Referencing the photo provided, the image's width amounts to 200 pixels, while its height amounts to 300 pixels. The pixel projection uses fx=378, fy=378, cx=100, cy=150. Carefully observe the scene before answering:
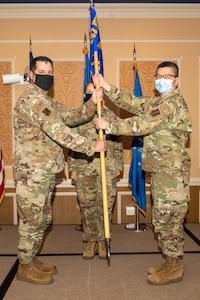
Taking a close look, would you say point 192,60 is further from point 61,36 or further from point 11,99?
point 11,99

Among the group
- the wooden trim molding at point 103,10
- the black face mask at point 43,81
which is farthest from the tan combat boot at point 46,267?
the wooden trim molding at point 103,10

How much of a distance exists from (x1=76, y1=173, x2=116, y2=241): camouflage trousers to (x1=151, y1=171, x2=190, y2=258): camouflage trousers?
715 mm

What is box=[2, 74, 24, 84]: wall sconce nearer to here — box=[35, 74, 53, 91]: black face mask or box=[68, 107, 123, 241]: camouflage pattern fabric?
box=[68, 107, 123, 241]: camouflage pattern fabric

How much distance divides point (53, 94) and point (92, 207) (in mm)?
1884

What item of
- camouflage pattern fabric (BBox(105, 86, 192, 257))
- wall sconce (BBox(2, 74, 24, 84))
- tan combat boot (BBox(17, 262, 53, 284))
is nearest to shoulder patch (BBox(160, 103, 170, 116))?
camouflage pattern fabric (BBox(105, 86, 192, 257))

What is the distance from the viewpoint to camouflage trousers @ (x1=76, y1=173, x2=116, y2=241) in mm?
3787

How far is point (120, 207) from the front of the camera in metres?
5.14

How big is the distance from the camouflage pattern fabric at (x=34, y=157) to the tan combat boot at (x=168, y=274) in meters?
1.01

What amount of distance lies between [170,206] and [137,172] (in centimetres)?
160

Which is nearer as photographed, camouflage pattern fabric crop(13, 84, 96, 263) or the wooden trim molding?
camouflage pattern fabric crop(13, 84, 96, 263)

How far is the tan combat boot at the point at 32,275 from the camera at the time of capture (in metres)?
3.11

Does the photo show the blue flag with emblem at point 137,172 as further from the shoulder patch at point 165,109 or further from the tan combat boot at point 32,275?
the tan combat boot at point 32,275

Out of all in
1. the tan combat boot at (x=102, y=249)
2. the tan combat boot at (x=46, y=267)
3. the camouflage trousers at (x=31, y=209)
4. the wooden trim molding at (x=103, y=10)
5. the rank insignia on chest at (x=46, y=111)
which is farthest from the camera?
the wooden trim molding at (x=103, y=10)

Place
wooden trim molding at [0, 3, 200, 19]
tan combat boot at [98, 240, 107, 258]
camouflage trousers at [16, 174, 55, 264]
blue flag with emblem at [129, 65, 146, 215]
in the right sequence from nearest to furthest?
1. camouflage trousers at [16, 174, 55, 264]
2. tan combat boot at [98, 240, 107, 258]
3. blue flag with emblem at [129, 65, 146, 215]
4. wooden trim molding at [0, 3, 200, 19]
